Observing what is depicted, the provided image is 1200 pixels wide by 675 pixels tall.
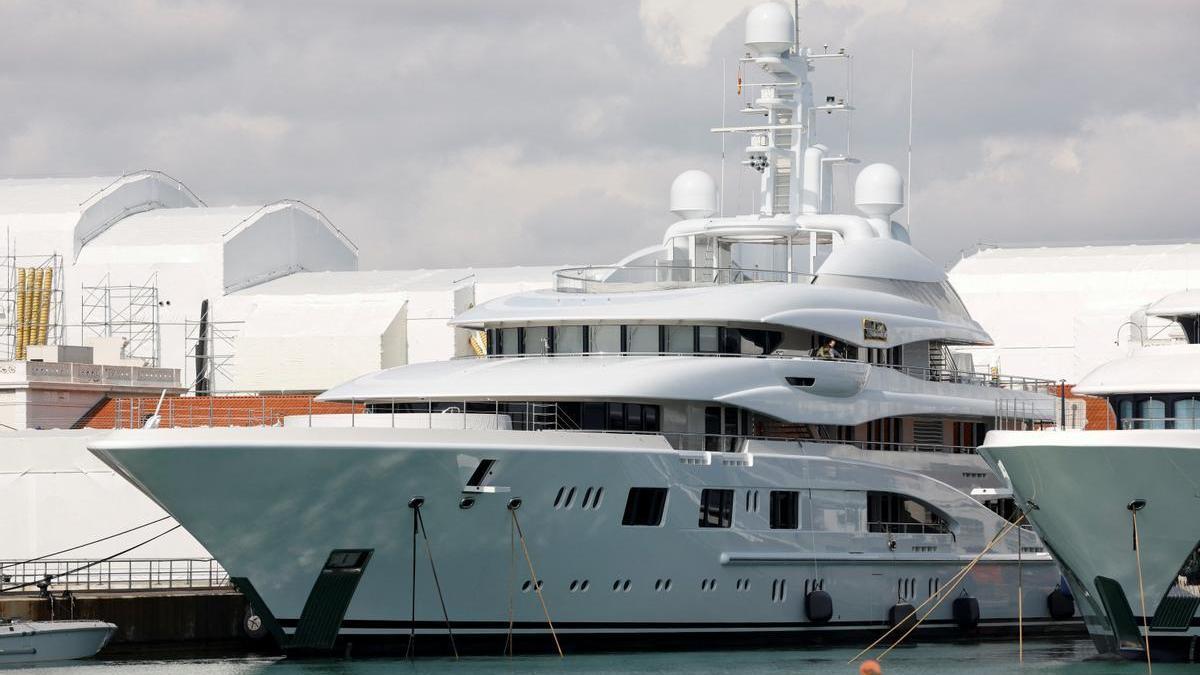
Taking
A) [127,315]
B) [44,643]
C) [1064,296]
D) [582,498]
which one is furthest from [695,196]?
[127,315]

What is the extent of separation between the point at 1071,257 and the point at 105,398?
30.5 m

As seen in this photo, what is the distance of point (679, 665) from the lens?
30.7 metres

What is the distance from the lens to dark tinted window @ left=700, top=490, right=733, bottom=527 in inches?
1264

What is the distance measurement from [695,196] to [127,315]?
26.3 m

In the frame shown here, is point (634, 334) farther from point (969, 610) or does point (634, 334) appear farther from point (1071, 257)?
point (1071, 257)

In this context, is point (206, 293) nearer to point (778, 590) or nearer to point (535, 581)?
point (778, 590)

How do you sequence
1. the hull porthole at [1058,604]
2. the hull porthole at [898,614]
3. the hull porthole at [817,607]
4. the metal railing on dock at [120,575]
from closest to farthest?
the hull porthole at [817,607] → the hull porthole at [898,614] → the metal railing on dock at [120,575] → the hull porthole at [1058,604]

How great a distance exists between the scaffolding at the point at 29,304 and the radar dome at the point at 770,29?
28403mm

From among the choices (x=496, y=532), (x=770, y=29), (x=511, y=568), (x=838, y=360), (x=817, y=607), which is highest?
(x=770, y=29)

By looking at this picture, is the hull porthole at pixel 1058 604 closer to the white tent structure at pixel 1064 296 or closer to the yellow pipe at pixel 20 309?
the white tent structure at pixel 1064 296

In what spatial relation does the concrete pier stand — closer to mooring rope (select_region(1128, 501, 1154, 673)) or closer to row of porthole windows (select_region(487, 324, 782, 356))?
row of porthole windows (select_region(487, 324, 782, 356))

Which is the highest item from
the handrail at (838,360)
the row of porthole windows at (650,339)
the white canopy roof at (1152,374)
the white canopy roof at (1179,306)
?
the white canopy roof at (1179,306)

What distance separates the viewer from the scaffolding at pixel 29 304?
202 feet

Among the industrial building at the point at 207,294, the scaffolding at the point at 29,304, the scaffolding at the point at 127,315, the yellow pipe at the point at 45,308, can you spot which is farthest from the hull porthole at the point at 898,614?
the yellow pipe at the point at 45,308
